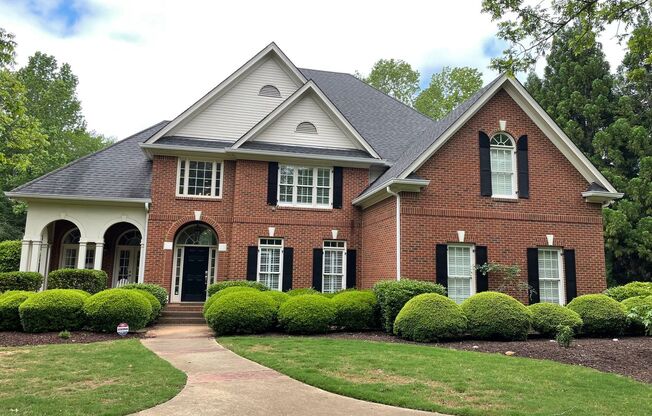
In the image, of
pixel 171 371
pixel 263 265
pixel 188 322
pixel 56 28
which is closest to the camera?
pixel 171 371

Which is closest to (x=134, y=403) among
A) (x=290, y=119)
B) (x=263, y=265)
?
(x=263, y=265)

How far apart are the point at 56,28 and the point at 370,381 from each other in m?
9.99

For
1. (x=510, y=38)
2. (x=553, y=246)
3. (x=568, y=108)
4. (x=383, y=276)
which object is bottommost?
(x=383, y=276)

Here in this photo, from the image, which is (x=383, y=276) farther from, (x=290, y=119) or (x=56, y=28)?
(x=56, y=28)

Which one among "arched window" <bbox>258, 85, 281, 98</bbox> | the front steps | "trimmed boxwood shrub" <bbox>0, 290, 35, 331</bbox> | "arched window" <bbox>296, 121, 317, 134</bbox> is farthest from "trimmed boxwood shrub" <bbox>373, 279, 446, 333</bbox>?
"trimmed boxwood shrub" <bbox>0, 290, 35, 331</bbox>

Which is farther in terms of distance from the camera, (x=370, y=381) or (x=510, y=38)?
(x=510, y=38)

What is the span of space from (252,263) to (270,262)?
653 mm

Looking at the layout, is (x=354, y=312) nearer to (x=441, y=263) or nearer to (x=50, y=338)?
(x=441, y=263)

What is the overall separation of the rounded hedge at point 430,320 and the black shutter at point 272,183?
6847 millimetres

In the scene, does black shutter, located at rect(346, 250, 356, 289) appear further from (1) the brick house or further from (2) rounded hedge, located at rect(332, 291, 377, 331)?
A: (2) rounded hedge, located at rect(332, 291, 377, 331)

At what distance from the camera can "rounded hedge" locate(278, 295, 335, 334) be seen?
39.8ft

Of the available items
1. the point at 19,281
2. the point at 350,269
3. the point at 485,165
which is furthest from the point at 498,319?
the point at 19,281

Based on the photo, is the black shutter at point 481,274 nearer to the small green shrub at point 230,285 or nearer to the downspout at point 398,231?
the downspout at point 398,231

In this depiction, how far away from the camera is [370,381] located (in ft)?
22.9
